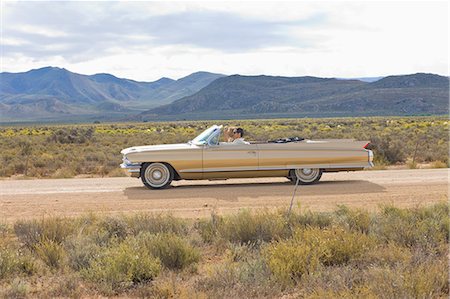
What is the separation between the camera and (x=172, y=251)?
303 inches

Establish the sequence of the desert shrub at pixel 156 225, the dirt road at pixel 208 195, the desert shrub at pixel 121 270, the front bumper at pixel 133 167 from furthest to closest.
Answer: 1. the front bumper at pixel 133 167
2. the dirt road at pixel 208 195
3. the desert shrub at pixel 156 225
4. the desert shrub at pixel 121 270

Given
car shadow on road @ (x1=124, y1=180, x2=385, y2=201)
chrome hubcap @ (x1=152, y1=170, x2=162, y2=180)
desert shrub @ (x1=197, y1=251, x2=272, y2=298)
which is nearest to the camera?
desert shrub @ (x1=197, y1=251, x2=272, y2=298)

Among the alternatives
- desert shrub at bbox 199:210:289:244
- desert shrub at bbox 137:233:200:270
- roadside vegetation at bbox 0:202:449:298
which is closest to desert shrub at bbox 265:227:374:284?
roadside vegetation at bbox 0:202:449:298

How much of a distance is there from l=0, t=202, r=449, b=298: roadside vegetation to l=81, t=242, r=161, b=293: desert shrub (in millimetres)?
12

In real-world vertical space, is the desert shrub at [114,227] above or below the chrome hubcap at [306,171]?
below

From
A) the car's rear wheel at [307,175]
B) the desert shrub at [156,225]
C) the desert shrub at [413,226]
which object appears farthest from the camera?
the car's rear wheel at [307,175]

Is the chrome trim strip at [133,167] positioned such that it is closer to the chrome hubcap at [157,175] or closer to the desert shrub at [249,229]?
the chrome hubcap at [157,175]

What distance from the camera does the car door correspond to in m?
13.3

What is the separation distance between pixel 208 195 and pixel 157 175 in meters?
1.47

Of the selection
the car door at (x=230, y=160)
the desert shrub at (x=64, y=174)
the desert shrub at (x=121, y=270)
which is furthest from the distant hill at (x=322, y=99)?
the desert shrub at (x=121, y=270)

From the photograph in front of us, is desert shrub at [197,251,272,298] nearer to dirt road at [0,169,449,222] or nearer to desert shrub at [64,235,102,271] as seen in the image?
desert shrub at [64,235,102,271]

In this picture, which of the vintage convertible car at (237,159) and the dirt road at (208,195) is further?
the vintage convertible car at (237,159)

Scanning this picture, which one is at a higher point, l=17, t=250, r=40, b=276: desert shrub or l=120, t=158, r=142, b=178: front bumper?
l=120, t=158, r=142, b=178: front bumper

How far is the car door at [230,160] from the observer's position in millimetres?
13328
